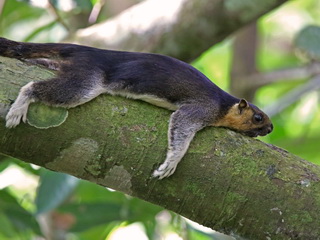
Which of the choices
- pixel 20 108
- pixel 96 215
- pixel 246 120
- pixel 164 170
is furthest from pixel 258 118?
pixel 20 108

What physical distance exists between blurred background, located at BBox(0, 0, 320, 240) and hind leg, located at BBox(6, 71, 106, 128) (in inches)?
38.4

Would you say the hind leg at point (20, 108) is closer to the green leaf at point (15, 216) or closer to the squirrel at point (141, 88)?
the squirrel at point (141, 88)

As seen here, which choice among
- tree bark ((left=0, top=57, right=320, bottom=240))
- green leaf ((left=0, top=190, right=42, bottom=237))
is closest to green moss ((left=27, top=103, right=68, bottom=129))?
tree bark ((left=0, top=57, right=320, bottom=240))

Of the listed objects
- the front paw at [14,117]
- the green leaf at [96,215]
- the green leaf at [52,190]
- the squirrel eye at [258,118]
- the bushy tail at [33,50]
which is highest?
the bushy tail at [33,50]

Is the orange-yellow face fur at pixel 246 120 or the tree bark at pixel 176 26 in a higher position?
the tree bark at pixel 176 26

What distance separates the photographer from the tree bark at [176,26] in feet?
13.7

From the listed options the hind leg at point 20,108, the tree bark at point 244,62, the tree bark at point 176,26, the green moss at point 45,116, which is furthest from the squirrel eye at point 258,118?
the tree bark at point 244,62

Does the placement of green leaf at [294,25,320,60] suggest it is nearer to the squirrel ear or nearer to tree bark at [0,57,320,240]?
the squirrel ear

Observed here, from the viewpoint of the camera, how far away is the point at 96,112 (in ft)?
9.20

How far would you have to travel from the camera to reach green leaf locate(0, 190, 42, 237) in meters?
4.01

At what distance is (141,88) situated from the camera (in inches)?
126

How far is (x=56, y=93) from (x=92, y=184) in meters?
1.87

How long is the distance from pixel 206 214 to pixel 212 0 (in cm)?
173

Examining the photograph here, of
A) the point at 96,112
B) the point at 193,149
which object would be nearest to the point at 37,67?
the point at 96,112
